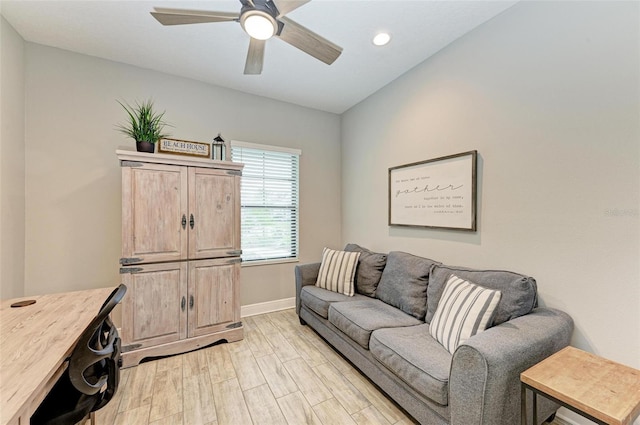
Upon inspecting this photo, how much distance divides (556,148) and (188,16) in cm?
253

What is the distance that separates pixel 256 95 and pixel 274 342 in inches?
122

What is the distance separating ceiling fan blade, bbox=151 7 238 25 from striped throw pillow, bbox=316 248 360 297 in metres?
2.41

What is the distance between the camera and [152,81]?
290cm

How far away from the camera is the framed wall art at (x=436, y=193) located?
2.27m

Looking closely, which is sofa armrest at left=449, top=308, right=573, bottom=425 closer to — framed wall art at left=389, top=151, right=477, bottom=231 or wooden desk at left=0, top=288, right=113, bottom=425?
framed wall art at left=389, top=151, right=477, bottom=231

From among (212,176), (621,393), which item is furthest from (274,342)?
(621,393)

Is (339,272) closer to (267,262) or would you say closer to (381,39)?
(267,262)

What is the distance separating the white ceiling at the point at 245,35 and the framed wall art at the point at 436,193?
1.11 m

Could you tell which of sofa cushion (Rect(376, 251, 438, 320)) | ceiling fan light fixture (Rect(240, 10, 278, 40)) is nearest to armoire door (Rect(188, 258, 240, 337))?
sofa cushion (Rect(376, 251, 438, 320))

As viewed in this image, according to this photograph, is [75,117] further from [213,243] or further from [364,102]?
[364,102]

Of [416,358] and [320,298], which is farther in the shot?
[320,298]

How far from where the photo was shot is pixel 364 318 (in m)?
2.15

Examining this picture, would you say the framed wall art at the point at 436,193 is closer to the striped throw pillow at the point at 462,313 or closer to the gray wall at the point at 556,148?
the gray wall at the point at 556,148

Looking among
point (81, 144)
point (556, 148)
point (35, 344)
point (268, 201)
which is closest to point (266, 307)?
point (268, 201)
